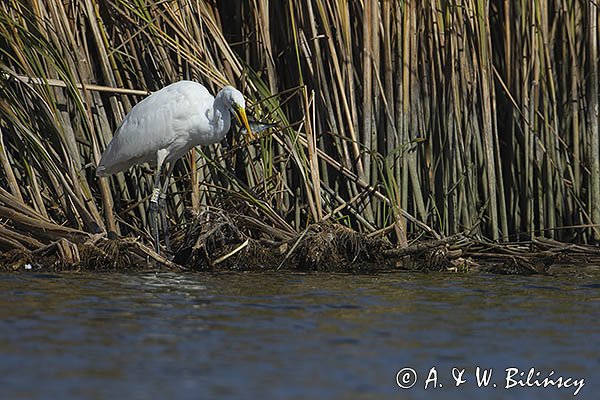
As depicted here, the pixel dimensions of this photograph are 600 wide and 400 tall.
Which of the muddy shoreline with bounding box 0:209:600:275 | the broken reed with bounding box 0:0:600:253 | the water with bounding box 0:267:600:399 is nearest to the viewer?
the water with bounding box 0:267:600:399

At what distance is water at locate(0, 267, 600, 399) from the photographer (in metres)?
3.73

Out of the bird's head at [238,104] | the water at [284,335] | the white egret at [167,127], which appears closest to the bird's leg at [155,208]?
the white egret at [167,127]

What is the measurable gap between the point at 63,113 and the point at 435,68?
2733 millimetres

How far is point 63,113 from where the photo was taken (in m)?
7.18

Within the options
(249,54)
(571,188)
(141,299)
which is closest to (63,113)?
(249,54)

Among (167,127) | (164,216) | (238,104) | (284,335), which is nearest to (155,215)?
(164,216)

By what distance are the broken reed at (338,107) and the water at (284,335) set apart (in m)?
1.17

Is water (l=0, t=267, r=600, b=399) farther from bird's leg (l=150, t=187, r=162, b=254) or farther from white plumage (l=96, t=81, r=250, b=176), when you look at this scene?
white plumage (l=96, t=81, r=250, b=176)

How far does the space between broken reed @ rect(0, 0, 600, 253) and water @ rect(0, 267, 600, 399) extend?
1.17 metres

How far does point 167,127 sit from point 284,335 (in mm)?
3188

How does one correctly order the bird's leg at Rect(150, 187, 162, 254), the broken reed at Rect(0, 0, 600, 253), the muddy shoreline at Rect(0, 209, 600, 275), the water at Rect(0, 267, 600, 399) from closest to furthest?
the water at Rect(0, 267, 600, 399)
the muddy shoreline at Rect(0, 209, 600, 275)
the bird's leg at Rect(150, 187, 162, 254)
the broken reed at Rect(0, 0, 600, 253)

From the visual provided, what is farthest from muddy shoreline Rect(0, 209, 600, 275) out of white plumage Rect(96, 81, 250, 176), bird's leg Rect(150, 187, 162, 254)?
white plumage Rect(96, 81, 250, 176)

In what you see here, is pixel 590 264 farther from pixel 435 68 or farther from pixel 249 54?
pixel 249 54

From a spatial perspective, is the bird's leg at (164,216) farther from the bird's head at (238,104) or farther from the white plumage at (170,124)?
the bird's head at (238,104)
